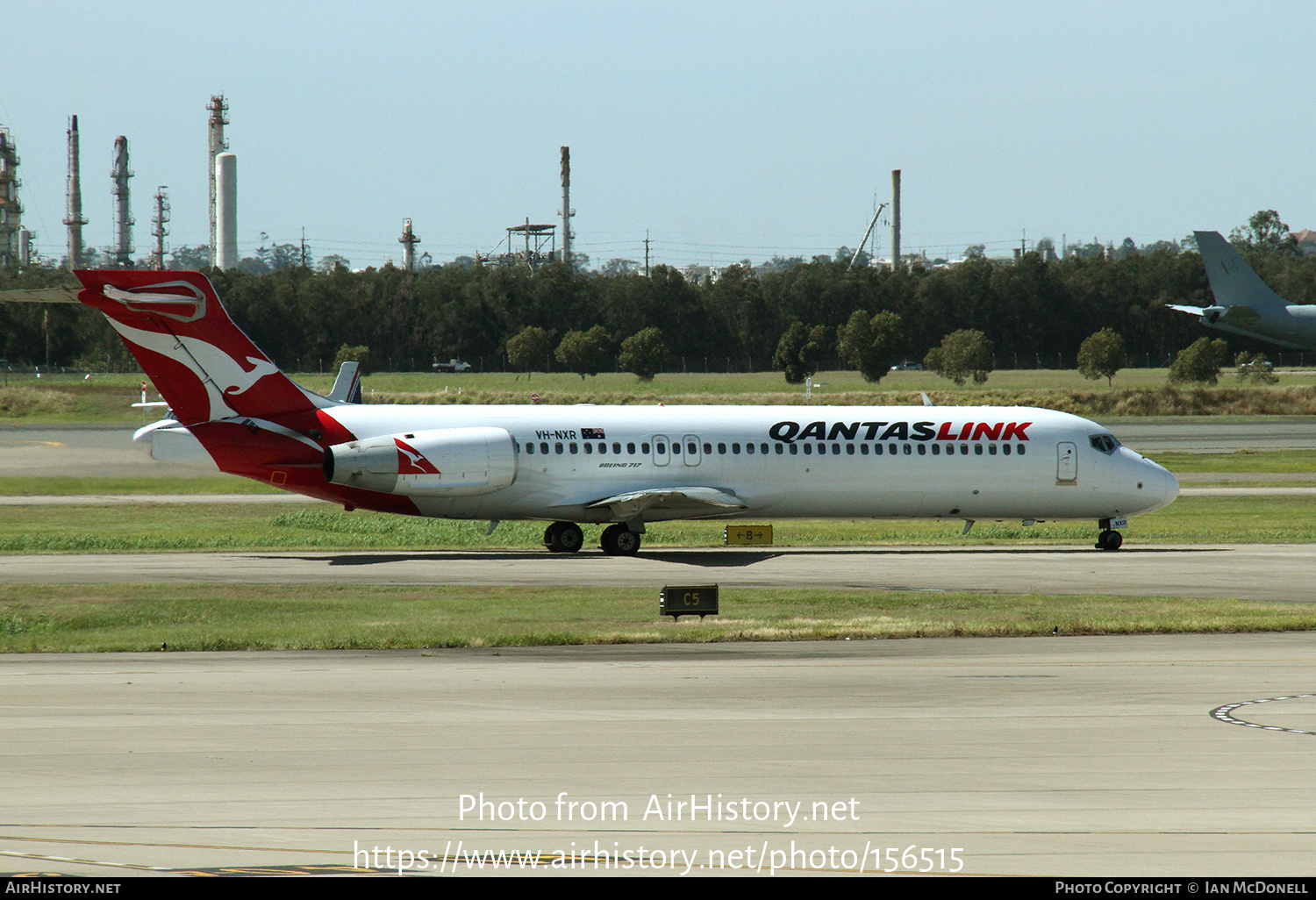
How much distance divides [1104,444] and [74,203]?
177 metres

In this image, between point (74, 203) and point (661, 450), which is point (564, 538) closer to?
point (661, 450)

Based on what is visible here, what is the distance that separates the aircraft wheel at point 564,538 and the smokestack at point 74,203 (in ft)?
552

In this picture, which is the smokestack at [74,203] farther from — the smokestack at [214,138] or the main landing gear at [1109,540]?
the main landing gear at [1109,540]

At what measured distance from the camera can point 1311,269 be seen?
132m

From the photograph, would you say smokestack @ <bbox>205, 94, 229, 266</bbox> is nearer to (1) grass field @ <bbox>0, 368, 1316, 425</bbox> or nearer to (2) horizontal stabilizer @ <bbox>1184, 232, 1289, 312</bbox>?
(1) grass field @ <bbox>0, 368, 1316, 425</bbox>

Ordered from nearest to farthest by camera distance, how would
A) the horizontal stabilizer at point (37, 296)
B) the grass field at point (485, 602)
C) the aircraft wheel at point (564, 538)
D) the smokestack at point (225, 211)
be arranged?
the grass field at point (485, 602) → the horizontal stabilizer at point (37, 296) → the aircraft wheel at point (564, 538) → the smokestack at point (225, 211)

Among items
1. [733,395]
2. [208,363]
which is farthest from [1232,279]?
[208,363]

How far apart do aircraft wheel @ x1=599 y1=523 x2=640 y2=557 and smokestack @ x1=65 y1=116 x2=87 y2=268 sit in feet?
557

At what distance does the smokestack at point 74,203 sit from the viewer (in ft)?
600

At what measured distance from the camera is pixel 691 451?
34094 mm

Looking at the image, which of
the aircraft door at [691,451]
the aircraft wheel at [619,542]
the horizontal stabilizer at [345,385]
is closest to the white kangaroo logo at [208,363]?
the horizontal stabilizer at [345,385]

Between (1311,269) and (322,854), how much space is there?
5529 inches

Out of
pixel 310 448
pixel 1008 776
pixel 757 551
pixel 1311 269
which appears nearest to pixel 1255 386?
pixel 1311 269
